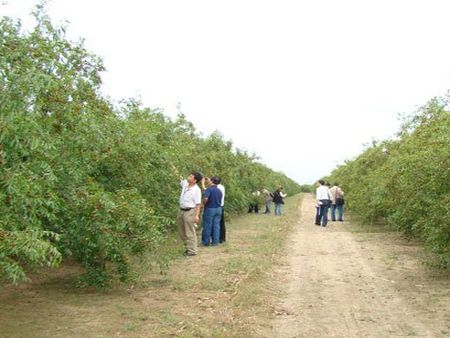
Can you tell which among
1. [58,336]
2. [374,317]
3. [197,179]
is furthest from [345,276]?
[58,336]

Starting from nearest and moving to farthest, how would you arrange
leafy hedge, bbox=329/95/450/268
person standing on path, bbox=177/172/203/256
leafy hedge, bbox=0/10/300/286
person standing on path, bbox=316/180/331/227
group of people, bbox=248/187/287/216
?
leafy hedge, bbox=0/10/300/286
leafy hedge, bbox=329/95/450/268
person standing on path, bbox=177/172/203/256
person standing on path, bbox=316/180/331/227
group of people, bbox=248/187/287/216

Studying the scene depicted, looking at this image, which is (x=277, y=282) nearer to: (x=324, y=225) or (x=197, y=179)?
(x=197, y=179)

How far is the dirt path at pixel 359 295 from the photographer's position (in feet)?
21.3

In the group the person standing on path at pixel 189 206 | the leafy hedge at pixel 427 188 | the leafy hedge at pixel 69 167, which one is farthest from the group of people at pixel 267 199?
the person standing on path at pixel 189 206

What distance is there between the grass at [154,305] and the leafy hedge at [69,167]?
0.48 m

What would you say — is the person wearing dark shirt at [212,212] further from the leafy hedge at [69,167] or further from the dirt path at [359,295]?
the dirt path at [359,295]

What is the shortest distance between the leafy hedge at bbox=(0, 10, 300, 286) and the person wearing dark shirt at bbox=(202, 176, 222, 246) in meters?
1.22

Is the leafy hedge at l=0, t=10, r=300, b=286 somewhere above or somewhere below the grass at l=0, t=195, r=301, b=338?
above

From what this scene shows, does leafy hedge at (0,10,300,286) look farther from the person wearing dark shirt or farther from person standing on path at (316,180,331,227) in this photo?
person standing on path at (316,180,331,227)

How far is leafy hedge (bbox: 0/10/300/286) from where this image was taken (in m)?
4.76

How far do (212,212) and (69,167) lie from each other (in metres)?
7.07

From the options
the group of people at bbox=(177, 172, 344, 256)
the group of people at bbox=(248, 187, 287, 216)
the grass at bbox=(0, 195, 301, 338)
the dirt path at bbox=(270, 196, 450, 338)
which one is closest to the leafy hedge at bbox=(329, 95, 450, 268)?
the dirt path at bbox=(270, 196, 450, 338)

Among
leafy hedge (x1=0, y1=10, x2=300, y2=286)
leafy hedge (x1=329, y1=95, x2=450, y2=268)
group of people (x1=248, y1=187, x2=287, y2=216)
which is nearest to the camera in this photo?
leafy hedge (x1=0, y1=10, x2=300, y2=286)

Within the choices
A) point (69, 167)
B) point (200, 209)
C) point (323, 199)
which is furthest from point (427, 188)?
point (323, 199)
